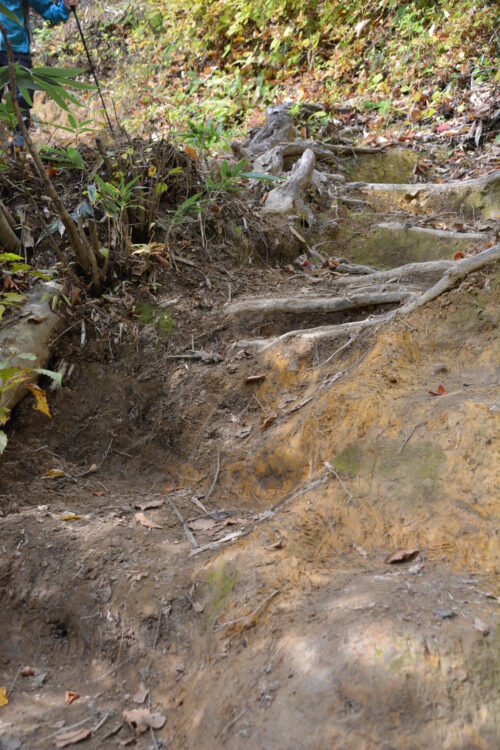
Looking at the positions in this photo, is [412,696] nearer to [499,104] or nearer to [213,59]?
[499,104]

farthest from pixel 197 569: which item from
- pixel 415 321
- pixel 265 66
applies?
pixel 265 66

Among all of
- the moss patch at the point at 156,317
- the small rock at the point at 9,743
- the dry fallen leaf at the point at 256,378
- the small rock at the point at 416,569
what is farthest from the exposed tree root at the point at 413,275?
the small rock at the point at 9,743

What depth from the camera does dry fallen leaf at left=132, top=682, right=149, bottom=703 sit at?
2.18m

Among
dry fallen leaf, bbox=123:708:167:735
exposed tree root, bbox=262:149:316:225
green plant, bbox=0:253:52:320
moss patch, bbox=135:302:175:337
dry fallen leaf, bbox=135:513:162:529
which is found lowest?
dry fallen leaf, bbox=123:708:167:735

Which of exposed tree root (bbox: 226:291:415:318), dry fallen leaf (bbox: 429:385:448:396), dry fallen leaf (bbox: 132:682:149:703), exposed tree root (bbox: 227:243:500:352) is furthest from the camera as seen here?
exposed tree root (bbox: 226:291:415:318)

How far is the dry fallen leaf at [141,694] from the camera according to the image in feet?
7.15

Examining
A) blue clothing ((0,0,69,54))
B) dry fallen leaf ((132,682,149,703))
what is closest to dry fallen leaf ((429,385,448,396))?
dry fallen leaf ((132,682,149,703))

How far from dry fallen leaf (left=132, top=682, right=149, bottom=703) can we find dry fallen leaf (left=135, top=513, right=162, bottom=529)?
2.73 ft

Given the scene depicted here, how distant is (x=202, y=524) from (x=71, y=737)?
1121 millimetres

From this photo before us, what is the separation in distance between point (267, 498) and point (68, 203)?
2812mm

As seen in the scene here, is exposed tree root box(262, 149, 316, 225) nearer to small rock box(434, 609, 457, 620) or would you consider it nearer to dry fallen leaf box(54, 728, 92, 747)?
small rock box(434, 609, 457, 620)

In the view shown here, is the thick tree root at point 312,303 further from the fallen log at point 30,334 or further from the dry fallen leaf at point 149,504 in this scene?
the dry fallen leaf at point 149,504

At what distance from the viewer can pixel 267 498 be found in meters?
3.10

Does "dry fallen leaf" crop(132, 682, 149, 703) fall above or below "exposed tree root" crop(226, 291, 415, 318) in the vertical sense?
below
